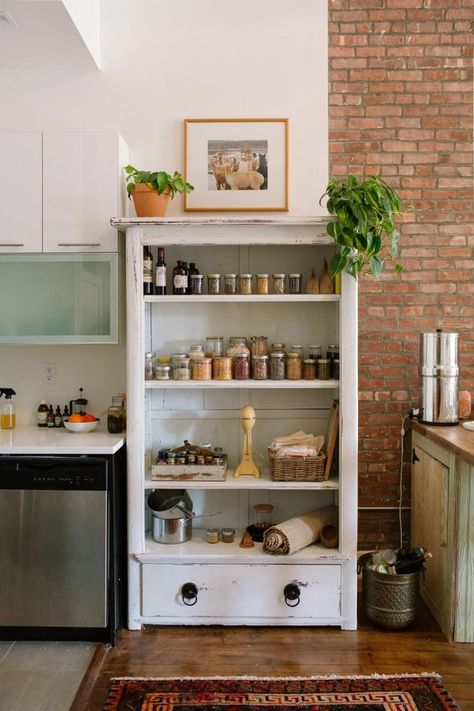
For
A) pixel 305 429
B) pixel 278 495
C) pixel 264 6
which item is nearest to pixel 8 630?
pixel 278 495

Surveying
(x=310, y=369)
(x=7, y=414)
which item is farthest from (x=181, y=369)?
(x=7, y=414)

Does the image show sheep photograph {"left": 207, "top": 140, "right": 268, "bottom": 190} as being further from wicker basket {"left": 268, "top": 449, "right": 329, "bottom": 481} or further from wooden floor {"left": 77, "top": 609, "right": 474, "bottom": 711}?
wooden floor {"left": 77, "top": 609, "right": 474, "bottom": 711}

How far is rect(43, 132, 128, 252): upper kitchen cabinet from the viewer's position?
2.91 metres

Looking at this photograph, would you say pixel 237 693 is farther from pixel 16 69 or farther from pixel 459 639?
pixel 16 69

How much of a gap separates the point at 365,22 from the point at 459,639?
10.3 feet

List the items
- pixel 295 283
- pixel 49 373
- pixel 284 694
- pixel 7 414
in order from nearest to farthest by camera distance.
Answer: pixel 284 694 → pixel 295 283 → pixel 7 414 → pixel 49 373

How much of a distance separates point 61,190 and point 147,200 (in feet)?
1.41

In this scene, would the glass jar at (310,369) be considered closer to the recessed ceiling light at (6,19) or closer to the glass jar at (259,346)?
the glass jar at (259,346)

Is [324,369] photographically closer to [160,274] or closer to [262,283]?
[262,283]

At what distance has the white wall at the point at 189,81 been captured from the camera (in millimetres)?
3186

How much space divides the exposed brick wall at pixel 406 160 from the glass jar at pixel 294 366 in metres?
0.53

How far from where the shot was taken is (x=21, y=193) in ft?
9.59

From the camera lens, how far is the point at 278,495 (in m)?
3.20

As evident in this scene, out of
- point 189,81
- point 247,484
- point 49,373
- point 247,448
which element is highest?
point 189,81
